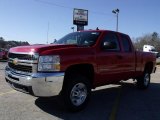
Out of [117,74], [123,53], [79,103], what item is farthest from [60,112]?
[123,53]

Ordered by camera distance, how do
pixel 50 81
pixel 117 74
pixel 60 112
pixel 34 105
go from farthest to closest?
pixel 117 74 < pixel 34 105 < pixel 60 112 < pixel 50 81

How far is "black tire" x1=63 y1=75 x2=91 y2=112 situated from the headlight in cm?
60

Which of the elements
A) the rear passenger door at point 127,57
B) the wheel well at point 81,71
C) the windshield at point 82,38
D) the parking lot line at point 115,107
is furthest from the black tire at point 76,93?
the rear passenger door at point 127,57

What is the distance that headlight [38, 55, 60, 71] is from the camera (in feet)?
20.5

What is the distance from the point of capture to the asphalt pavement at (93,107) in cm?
652

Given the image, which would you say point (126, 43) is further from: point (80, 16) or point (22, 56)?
point (80, 16)

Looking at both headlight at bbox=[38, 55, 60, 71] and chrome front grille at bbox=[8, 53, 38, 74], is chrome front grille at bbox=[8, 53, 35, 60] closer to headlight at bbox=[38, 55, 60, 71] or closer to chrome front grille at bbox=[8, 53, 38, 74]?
chrome front grille at bbox=[8, 53, 38, 74]

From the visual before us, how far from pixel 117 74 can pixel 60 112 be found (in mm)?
2358

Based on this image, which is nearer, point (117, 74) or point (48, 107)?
point (48, 107)

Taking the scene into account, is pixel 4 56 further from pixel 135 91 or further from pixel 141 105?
pixel 141 105

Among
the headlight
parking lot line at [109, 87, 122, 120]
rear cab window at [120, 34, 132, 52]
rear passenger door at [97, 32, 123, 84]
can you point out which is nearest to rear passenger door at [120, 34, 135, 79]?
rear cab window at [120, 34, 132, 52]

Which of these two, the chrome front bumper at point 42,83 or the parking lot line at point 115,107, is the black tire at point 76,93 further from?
the parking lot line at point 115,107

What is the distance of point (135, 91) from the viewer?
1054 centimetres

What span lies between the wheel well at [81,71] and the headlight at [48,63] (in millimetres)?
444
